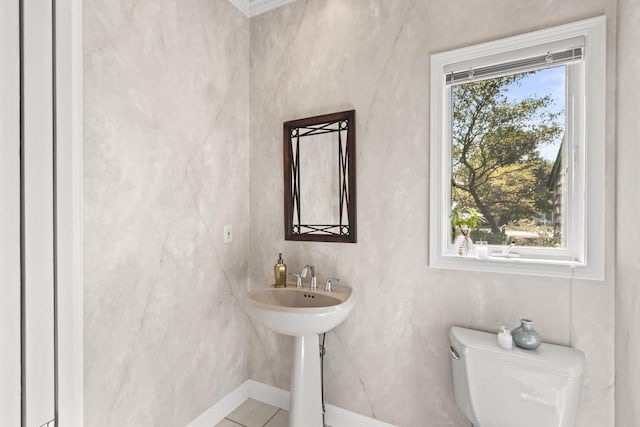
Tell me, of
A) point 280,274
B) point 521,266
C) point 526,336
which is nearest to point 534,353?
point 526,336

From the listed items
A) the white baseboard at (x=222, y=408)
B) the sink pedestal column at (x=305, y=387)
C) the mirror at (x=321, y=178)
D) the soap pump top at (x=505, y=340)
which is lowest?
the white baseboard at (x=222, y=408)

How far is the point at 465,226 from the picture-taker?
1645mm

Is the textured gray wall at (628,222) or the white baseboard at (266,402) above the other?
the textured gray wall at (628,222)

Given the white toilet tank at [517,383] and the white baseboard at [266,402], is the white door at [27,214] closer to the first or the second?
the white toilet tank at [517,383]

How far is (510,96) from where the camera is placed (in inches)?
62.5

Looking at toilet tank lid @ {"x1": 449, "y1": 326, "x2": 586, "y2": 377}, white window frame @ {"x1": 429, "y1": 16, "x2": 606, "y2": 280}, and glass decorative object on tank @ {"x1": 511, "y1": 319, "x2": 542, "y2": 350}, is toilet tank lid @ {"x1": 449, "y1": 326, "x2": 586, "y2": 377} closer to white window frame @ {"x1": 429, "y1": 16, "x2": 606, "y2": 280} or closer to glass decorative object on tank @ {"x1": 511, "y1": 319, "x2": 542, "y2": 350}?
glass decorative object on tank @ {"x1": 511, "y1": 319, "x2": 542, "y2": 350}

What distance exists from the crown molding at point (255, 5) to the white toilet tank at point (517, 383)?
7.18 ft

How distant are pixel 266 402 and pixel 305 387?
22.5 inches

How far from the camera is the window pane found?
150cm

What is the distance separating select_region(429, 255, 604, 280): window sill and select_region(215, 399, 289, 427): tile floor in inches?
51.3

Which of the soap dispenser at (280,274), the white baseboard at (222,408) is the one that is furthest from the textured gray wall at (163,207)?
the soap dispenser at (280,274)

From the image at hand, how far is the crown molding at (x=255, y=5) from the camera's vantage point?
2.05 metres

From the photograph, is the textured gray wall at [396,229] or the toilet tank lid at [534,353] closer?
the toilet tank lid at [534,353]

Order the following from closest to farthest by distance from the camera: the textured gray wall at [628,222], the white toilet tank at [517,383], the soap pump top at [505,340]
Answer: the textured gray wall at [628,222], the white toilet tank at [517,383], the soap pump top at [505,340]
